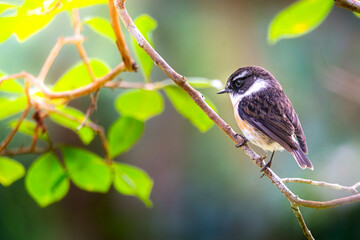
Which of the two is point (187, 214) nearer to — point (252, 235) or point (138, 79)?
point (252, 235)

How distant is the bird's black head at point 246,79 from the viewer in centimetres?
146

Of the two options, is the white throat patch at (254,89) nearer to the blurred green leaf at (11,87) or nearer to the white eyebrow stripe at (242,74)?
the white eyebrow stripe at (242,74)

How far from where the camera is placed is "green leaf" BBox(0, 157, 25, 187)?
120 cm

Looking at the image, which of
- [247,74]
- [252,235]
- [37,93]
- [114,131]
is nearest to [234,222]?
[252,235]

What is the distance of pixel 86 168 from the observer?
1.20 metres

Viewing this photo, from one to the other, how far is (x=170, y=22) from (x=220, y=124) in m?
1.71

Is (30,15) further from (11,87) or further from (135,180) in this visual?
(135,180)

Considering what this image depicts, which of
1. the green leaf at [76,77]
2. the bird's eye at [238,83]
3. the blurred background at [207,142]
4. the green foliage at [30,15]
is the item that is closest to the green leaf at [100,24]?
the green leaf at [76,77]

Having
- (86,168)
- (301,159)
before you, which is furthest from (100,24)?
(301,159)

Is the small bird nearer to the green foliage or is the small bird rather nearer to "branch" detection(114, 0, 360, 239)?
"branch" detection(114, 0, 360, 239)

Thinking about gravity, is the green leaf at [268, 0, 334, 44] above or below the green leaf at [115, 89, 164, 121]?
above

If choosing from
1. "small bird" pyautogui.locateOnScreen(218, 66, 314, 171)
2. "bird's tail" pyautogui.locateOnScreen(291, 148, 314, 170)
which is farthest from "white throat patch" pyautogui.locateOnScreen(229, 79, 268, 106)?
"bird's tail" pyautogui.locateOnScreen(291, 148, 314, 170)

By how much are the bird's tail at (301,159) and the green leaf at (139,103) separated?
1.34 feet

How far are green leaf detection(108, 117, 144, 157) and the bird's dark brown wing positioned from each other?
42 cm
